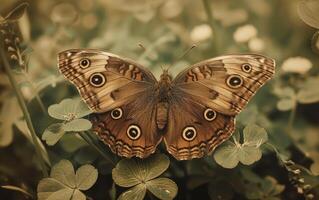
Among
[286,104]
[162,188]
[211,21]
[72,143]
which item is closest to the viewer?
[162,188]

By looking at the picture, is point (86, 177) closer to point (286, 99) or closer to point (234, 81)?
point (234, 81)

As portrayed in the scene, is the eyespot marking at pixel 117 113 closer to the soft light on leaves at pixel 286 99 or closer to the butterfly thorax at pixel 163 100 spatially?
the butterfly thorax at pixel 163 100

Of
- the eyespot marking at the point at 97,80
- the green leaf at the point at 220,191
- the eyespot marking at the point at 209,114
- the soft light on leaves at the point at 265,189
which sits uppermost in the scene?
the eyespot marking at the point at 97,80

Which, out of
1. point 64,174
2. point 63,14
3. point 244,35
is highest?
point 63,14

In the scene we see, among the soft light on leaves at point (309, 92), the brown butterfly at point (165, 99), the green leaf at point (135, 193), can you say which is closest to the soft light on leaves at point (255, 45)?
the soft light on leaves at point (309, 92)

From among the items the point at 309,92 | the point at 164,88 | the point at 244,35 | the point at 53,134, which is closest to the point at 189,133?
the point at 164,88

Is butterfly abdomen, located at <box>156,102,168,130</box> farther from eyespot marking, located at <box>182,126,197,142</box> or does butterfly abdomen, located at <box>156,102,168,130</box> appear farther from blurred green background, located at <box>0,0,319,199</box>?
blurred green background, located at <box>0,0,319,199</box>
